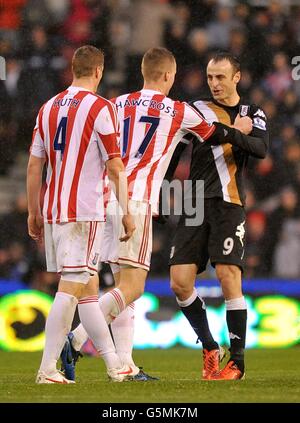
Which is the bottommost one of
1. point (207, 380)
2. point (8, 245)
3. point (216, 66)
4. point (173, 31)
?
point (207, 380)

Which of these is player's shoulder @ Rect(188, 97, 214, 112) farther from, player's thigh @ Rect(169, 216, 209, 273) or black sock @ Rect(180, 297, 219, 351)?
black sock @ Rect(180, 297, 219, 351)

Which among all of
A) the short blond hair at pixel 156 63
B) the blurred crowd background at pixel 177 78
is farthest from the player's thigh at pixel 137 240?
the blurred crowd background at pixel 177 78

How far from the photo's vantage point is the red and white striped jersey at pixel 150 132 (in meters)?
6.80

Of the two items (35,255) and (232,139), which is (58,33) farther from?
(232,139)

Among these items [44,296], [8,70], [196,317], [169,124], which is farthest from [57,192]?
[8,70]

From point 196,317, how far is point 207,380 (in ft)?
1.78

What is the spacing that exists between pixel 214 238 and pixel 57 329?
127 cm

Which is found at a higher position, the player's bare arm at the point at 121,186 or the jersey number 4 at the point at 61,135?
the jersey number 4 at the point at 61,135

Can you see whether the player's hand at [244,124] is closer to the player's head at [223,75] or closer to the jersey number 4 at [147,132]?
the player's head at [223,75]

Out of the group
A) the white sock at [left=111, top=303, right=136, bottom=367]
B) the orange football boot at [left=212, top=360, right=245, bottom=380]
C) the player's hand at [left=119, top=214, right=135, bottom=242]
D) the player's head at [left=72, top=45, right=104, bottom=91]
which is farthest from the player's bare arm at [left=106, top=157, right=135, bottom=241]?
the orange football boot at [left=212, top=360, right=245, bottom=380]

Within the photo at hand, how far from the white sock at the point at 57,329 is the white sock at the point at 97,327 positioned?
136 mm

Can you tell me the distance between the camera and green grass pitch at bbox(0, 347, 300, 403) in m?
5.56

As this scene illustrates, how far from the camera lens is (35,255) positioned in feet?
37.0

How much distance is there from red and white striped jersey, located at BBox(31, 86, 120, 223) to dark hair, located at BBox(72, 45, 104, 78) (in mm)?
96
